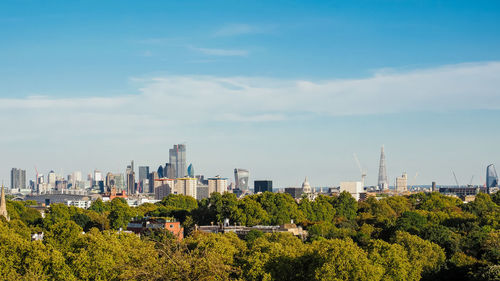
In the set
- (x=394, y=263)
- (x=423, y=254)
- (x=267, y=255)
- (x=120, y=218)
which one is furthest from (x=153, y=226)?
(x=394, y=263)

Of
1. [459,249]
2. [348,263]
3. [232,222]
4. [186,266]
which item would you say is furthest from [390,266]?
[232,222]

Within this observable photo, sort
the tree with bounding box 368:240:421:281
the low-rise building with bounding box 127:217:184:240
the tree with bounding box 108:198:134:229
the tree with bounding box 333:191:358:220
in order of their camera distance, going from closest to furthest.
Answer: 1. the tree with bounding box 368:240:421:281
2. the low-rise building with bounding box 127:217:184:240
3. the tree with bounding box 108:198:134:229
4. the tree with bounding box 333:191:358:220

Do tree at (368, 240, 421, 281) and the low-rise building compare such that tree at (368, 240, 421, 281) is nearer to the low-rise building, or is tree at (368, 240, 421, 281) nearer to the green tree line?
the green tree line

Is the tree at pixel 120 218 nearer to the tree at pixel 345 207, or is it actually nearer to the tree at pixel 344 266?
the tree at pixel 345 207

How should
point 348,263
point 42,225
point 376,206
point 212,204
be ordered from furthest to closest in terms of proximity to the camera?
point 376,206 < point 212,204 < point 42,225 < point 348,263

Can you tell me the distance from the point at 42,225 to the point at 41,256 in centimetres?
6988

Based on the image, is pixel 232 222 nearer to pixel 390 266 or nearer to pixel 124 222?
pixel 124 222

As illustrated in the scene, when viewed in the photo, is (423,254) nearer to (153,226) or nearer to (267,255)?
(267,255)

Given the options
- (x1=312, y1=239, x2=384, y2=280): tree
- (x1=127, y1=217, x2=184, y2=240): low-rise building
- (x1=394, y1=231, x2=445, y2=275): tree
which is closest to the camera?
(x1=312, y1=239, x2=384, y2=280): tree

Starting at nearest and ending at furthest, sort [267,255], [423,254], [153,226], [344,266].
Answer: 1. [344,266]
2. [267,255]
3. [423,254]
4. [153,226]

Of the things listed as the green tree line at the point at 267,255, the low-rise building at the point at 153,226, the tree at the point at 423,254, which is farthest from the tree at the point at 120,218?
the tree at the point at 423,254

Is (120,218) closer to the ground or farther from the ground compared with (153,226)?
farther from the ground

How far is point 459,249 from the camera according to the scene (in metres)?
82.6

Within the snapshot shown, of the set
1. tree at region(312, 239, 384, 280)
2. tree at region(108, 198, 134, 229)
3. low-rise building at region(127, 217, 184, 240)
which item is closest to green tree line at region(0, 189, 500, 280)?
tree at region(312, 239, 384, 280)
